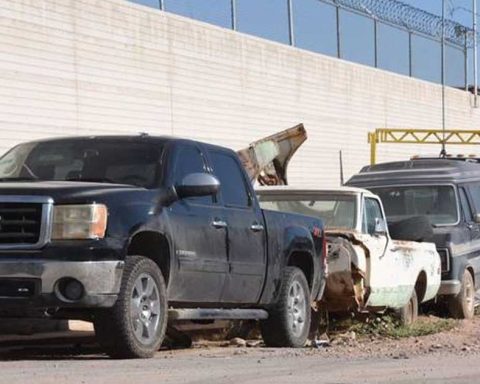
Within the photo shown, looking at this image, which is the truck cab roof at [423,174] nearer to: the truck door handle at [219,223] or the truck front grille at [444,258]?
the truck front grille at [444,258]

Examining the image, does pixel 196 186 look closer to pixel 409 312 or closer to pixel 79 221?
pixel 79 221

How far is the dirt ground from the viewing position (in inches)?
276

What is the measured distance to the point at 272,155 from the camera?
1889cm

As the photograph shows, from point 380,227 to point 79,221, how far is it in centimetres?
568

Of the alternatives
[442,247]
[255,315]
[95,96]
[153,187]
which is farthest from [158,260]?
[95,96]

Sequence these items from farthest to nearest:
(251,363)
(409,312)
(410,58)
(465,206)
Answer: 1. (410,58)
2. (465,206)
3. (409,312)
4. (251,363)

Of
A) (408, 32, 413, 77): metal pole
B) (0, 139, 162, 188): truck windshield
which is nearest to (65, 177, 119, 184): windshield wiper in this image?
(0, 139, 162, 188): truck windshield

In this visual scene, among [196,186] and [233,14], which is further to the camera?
[233,14]

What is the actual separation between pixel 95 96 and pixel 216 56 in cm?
494

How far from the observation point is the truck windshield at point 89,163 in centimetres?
843

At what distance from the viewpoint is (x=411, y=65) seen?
1372 inches

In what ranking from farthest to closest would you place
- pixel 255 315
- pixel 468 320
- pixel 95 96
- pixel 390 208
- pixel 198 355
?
pixel 95 96 → pixel 390 208 → pixel 468 320 → pixel 255 315 → pixel 198 355

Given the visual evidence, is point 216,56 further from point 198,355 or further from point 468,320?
point 198,355

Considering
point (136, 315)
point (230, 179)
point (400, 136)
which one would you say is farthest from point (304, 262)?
point (400, 136)
